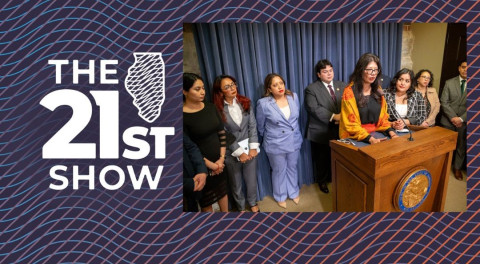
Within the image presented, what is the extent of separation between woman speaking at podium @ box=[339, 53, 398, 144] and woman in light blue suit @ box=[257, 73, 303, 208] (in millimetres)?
302

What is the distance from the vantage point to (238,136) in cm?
138

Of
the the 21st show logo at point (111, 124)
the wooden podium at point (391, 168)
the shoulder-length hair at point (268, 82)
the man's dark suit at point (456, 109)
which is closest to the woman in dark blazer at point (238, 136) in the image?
the shoulder-length hair at point (268, 82)

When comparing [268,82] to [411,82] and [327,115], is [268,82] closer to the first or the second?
[327,115]

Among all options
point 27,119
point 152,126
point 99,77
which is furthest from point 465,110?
point 27,119

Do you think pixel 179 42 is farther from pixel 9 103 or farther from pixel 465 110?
pixel 465 110

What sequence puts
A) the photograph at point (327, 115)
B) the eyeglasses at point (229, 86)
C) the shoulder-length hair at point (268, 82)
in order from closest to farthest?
1. the photograph at point (327, 115)
2. the eyeglasses at point (229, 86)
3. the shoulder-length hair at point (268, 82)

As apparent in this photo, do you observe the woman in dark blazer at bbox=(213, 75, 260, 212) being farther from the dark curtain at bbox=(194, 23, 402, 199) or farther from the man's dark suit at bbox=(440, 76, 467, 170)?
the man's dark suit at bbox=(440, 76, 467, 170)

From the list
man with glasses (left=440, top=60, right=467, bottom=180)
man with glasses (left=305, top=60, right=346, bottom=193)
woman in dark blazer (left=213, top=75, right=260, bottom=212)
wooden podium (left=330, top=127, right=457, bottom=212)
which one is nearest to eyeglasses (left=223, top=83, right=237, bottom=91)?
woman in dark blazer (left=213, top=75, right=260, bottom=212)

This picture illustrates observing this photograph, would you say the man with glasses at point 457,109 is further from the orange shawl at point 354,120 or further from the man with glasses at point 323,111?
the man with glasses at point 323,111

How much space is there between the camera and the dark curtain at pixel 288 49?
4.21ft

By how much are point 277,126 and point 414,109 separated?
0.80 m

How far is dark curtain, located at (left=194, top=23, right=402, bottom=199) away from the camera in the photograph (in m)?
1.28

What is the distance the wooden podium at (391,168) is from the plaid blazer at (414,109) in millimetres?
107

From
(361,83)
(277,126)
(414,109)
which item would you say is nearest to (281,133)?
(277,126)
